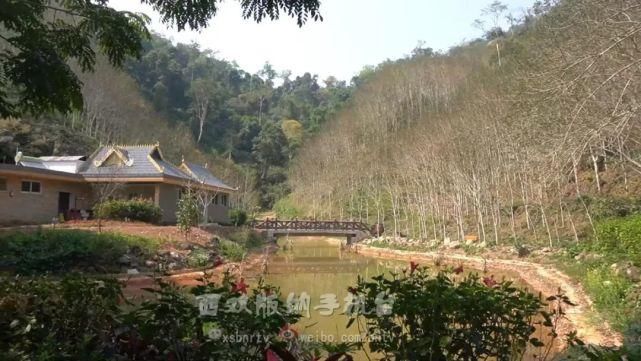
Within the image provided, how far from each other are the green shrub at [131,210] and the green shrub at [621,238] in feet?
52.2

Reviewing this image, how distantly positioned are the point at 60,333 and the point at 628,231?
13062 mm

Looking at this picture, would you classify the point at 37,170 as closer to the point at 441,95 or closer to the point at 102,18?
the point at 102,18

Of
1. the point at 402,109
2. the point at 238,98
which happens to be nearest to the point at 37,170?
the point at 402,109

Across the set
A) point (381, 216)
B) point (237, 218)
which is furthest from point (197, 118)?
point (237, 218)

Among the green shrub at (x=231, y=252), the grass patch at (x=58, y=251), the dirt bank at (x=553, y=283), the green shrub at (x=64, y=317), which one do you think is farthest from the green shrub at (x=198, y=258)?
the green shrub at (x=64, y=317)

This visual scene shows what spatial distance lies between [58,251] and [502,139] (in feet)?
57.4

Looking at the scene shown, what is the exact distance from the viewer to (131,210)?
19531mm

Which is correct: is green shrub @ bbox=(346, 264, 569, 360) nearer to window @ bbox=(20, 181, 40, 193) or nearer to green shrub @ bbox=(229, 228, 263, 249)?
green shrub @ bbox=(229, 228, 263, 249)

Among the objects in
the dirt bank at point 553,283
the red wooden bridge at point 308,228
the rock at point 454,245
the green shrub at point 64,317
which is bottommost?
the dirt bank at point 553,283

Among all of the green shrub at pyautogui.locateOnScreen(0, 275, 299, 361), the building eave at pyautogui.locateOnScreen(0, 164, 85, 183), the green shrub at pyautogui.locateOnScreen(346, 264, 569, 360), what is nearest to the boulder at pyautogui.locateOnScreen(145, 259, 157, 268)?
the building eave at pyautogui.locateOnScreen(0, 164, 85, 183)

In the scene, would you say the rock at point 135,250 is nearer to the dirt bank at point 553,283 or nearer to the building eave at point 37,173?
the building eave at point 37,173

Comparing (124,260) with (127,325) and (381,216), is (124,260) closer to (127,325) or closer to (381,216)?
(127,325)

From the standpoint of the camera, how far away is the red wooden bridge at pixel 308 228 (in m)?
28.1

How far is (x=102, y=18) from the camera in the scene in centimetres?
371
